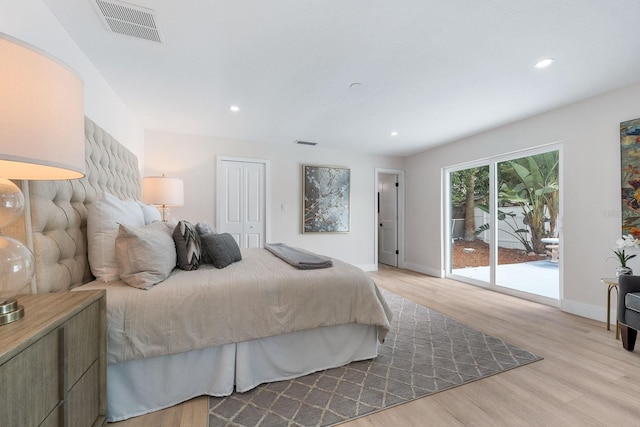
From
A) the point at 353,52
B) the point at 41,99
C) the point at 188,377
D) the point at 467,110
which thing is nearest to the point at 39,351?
the point at 41,99

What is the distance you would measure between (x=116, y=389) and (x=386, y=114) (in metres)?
3.45

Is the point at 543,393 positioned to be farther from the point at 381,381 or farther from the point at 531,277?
the point at 531,277

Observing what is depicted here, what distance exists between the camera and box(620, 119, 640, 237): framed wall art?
256 centimetres

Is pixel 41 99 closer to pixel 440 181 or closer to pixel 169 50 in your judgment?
pixel 169 50

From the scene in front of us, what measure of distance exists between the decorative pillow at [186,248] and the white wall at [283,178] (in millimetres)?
2339

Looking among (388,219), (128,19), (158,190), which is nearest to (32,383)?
(128,19)

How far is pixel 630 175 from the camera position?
260 cm

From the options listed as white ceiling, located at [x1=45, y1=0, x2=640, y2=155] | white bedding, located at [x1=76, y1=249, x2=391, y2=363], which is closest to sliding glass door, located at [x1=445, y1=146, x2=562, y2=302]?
white ceiling, located at [x1=45, y1=0, x2=640, y2=155]

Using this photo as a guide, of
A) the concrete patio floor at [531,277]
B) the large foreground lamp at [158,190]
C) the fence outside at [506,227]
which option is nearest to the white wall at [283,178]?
the large foreground lamp at [158,190]

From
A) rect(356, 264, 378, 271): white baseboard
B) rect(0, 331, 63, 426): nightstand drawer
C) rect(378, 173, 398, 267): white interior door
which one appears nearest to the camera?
rect(0, 331, 63, 426): nightstand drawer

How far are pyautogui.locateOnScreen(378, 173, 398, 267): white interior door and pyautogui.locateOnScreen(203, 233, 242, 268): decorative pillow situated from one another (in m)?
4.35

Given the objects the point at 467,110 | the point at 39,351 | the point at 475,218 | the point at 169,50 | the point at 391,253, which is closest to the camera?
the point at 39,351

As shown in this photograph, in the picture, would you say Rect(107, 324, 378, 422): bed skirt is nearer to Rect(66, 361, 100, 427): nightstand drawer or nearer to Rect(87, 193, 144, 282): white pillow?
Rect(66, 361, 100, 427): nightstand drawer

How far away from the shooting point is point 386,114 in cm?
333
